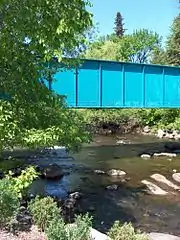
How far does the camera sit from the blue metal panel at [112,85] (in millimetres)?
26703

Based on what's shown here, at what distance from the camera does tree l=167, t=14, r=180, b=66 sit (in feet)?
179

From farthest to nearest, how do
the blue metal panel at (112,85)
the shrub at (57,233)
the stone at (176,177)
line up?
the blue metal panel at (112,85) < the stone at (176,177) < the shrub at (57,233)

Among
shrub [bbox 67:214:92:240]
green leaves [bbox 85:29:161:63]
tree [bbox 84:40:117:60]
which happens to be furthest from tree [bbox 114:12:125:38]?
shrub [bbox 67:214:92:240]

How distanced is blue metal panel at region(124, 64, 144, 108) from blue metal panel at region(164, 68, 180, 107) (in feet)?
8.41

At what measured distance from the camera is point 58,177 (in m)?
21.1

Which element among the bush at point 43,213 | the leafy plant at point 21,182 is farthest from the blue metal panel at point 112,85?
the bush at point 43,213

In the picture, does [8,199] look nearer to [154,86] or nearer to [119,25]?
[154,86]

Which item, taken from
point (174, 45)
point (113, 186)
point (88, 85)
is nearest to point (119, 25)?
point (174, 45)

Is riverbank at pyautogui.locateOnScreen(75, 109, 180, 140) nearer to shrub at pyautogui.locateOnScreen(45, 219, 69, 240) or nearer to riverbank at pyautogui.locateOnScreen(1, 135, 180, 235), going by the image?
riverbank at pyautogui.locateOnScreen(1, 135, 180, 235)

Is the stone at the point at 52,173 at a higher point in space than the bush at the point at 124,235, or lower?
lower

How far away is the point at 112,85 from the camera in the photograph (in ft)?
88.9

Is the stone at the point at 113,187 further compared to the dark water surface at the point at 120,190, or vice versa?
the stone at the point at 113,187

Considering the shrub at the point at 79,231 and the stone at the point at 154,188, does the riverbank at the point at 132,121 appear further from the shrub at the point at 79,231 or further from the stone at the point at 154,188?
the shrub at the point at 79,231

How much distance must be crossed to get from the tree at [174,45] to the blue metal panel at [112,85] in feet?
95.6
